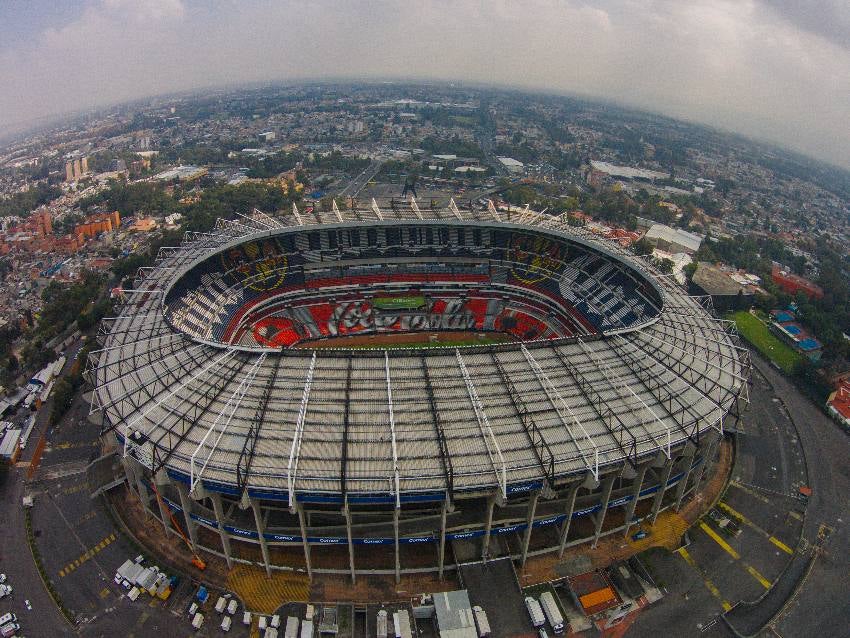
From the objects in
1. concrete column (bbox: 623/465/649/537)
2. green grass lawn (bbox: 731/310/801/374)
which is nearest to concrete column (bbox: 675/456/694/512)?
concrete column (bbox: 623/465/649/537)

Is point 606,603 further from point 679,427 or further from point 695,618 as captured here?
point 679,427

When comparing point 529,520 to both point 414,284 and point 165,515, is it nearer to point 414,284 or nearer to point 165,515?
point 165,515

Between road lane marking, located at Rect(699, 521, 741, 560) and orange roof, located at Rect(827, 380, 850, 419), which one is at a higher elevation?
road lane marking, located at Rect(699, 521, 741, 560)

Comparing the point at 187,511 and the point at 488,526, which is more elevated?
the point at 488,526

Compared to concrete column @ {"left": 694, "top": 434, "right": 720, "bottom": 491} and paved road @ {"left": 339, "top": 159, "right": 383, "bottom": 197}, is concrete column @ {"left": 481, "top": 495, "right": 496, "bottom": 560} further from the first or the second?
paved road @ {"left": 339, "top": 159, "right": 383, "bottom": 197}

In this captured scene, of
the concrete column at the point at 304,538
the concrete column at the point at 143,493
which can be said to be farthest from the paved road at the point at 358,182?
the concrete column at the point at 304,538

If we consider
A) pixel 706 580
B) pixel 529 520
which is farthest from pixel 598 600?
pixel 706 580

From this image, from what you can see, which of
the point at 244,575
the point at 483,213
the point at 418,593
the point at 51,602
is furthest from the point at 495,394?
the point at 483,213
